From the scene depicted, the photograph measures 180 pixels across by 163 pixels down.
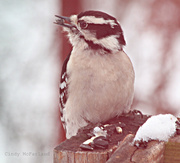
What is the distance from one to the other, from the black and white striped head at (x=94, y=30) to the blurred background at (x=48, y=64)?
176cm

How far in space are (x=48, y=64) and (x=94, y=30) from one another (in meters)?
2.23

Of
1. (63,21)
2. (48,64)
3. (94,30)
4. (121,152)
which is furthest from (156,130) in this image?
(48,64)

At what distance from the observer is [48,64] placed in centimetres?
566

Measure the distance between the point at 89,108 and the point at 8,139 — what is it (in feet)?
7.82

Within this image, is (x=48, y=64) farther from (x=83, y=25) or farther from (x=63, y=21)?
(x=83, y=25)

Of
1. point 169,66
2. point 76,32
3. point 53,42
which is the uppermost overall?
point 76,32

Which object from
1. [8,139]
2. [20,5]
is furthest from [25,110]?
[20,5]

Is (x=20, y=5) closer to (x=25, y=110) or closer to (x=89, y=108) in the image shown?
(x=25, y=110)

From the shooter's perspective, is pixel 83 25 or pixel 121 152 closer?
pixel 121 152

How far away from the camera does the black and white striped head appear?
3508 mm

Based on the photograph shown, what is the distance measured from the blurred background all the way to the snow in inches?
112

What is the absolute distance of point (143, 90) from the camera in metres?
5.64

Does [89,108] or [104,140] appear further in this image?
[89,108]

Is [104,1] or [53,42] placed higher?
[104,1]
